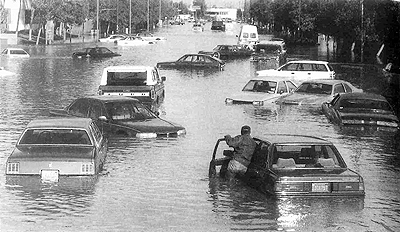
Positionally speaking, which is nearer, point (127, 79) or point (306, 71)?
point (127, 79)

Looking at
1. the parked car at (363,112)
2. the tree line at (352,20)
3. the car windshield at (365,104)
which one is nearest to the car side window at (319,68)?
the tree line at (352,20)

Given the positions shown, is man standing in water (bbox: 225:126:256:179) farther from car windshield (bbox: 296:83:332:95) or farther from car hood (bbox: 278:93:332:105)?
car windshield (bbox: 296:83:332:95)

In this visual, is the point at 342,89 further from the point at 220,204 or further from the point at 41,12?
the point at 41,12

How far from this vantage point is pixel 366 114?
28375 millimetres

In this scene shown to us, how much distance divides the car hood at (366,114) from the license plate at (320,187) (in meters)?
13.9

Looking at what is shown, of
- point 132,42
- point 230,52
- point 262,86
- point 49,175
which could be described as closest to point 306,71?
point 262,86

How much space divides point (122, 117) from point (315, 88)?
44.0 feet

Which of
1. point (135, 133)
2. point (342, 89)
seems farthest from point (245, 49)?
point (135, 133)

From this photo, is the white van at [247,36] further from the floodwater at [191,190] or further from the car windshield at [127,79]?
the car windshield at [127,79]

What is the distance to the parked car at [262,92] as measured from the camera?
35.5 metres

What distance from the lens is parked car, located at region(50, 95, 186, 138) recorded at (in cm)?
2414

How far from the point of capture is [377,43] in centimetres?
8031

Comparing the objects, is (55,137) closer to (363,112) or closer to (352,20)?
(363,112)

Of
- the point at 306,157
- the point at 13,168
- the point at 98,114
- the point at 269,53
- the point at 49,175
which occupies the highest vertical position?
the point at 269,53
